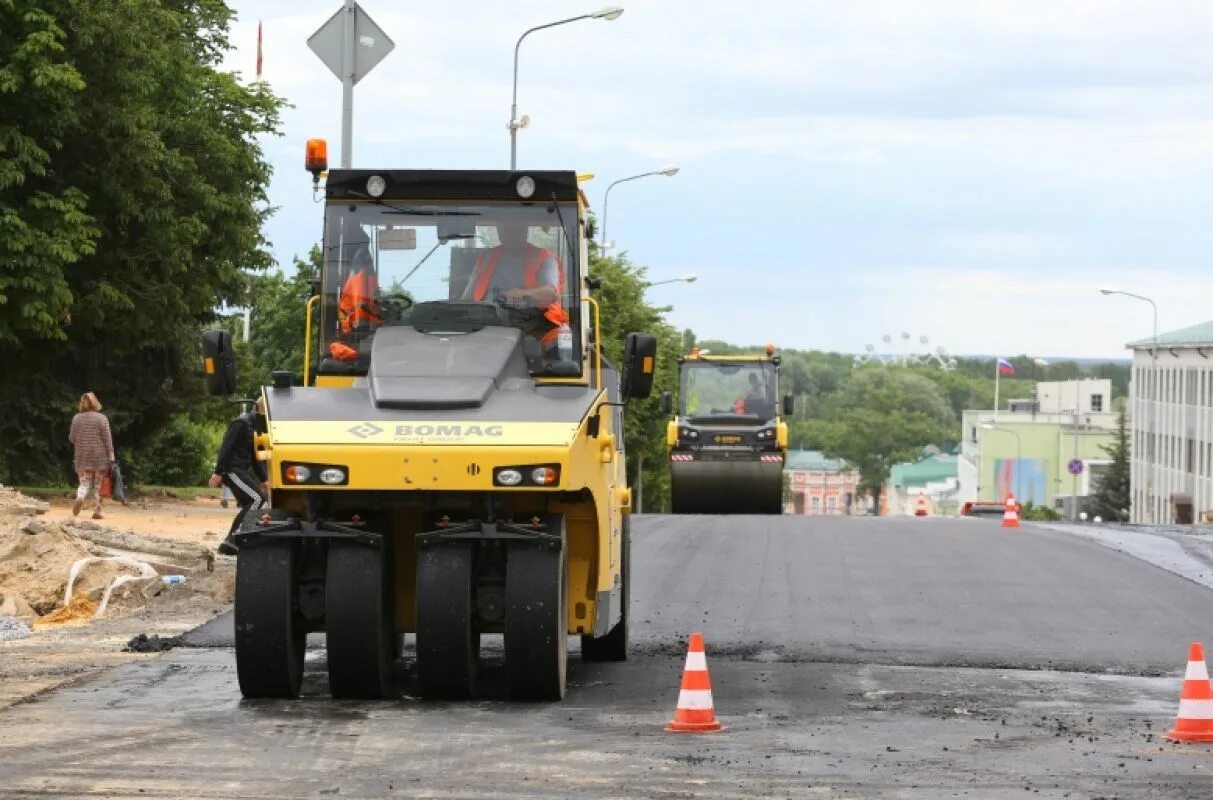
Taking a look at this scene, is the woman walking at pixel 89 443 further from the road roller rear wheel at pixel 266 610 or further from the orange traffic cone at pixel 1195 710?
the orange traffic cone at pixel 1195 710

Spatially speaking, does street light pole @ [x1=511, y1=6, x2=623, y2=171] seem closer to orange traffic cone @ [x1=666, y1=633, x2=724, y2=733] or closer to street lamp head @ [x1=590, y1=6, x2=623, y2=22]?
street lamp head @ [x1=590, y1=6, x2=623, y2=22]

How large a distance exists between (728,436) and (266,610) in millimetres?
25389

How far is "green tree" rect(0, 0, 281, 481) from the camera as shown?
31.0 meters

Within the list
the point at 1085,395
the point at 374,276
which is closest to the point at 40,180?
the point at 374,276

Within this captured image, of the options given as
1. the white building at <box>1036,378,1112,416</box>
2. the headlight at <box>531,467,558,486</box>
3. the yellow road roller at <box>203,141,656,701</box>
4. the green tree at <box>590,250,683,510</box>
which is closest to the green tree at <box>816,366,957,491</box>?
the white building at <box>1036,378,1112,416</box>

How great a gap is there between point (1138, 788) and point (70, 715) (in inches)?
217

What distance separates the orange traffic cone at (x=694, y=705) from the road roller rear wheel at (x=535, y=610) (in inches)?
35.9

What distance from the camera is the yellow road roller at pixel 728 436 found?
37125 millimetres

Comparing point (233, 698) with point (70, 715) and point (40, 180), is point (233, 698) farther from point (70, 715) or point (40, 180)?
point (40, 180)

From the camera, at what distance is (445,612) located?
11906 millimetres

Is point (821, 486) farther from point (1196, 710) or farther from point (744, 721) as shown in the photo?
point (1196, 710)

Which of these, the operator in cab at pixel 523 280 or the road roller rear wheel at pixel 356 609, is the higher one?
the operator in cab at pixel 523 280

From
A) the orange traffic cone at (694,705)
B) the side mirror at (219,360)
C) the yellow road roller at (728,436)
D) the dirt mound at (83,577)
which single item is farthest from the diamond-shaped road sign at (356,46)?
the yellow road roller at (728,436)

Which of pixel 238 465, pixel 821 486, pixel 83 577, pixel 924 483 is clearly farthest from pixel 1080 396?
pixel 83 577
